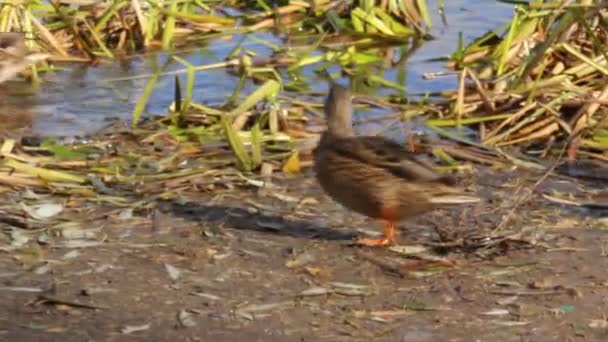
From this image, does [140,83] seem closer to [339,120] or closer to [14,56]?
[14,56]

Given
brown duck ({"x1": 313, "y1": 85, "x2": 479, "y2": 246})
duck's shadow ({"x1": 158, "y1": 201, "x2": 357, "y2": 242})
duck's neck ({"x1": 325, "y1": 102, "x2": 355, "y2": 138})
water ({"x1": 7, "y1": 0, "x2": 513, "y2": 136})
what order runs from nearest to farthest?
brown duck ({"x1": 313, "y1": 85, "x2": 479, "y2": 246}) < duck's shadow ({"x1": 158, "y1": 201, "x2": 357, "y2": 242}) < duck's neck ({"x1": 325, "y1": 102, "x2": 355, "y2": 138}) < water ({"x1": 7, "y1": 0, "x2": 513, "y2": 136})

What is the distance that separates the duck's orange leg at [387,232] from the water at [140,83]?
80.3 inches

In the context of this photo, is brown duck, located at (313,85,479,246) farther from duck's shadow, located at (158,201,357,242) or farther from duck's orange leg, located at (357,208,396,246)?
duck's shadow, located at (158,201,357,242)

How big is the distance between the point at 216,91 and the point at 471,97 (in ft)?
4.62

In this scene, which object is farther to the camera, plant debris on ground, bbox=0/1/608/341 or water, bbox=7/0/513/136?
water, bbox=7/0/513/136

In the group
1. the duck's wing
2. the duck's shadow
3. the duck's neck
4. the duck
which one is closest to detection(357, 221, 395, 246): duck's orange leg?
the duck's shadow

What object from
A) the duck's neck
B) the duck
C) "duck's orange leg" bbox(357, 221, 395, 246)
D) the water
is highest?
the duck's neck

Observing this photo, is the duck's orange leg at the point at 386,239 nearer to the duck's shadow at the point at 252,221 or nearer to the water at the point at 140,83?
the duck's shadow at the point at 252,221

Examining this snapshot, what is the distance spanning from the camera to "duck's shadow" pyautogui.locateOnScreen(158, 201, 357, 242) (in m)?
5.65

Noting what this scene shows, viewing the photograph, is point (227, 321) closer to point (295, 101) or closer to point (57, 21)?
point (295, 101)

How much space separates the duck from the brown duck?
9.05 feet

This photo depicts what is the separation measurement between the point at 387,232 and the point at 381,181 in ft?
0.78

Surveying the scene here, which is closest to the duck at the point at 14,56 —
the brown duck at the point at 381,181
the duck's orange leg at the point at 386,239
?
the brown duck at the point at 381,181

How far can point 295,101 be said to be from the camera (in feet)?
24.2
